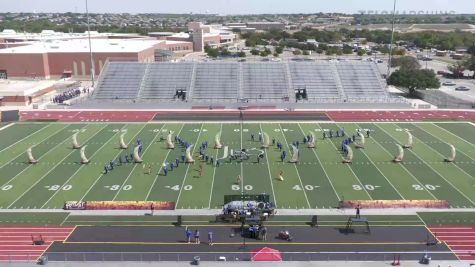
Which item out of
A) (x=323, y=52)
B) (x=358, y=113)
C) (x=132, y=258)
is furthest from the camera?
(x=323, y=52)

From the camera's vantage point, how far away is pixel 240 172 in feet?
94.8

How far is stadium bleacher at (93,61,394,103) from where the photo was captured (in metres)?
53.6

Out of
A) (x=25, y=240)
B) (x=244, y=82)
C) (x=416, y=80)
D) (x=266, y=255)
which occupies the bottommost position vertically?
(x=25, y=240)

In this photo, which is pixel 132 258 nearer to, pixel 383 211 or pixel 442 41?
pixel 383 211

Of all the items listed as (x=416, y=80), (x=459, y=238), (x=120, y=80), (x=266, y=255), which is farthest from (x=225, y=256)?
(x=416, y=80)

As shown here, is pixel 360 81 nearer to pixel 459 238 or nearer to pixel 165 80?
pixel 165 80

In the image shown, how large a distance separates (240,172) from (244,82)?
29312 mm

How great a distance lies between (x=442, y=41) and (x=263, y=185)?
111m

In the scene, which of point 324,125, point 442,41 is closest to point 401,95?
point 324,125

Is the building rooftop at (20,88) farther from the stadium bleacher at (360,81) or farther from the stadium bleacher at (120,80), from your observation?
the stadium bleacher at (360,81)

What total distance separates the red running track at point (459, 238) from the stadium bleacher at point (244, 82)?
3142 centimetres

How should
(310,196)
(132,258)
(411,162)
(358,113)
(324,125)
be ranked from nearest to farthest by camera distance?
1. (132,258)
2. (310,196)
3. (411,162)
4. (324,125)
5. (358,113)

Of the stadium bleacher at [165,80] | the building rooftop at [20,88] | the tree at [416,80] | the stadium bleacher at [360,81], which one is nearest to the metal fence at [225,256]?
the stadium bleacher at [165,80]

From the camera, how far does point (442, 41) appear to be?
121m
